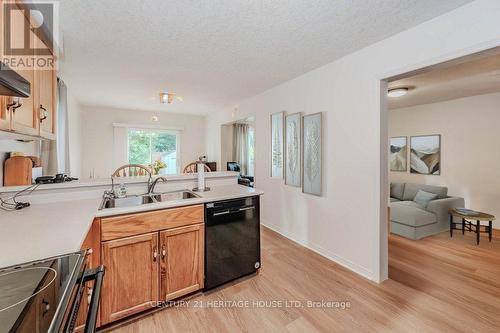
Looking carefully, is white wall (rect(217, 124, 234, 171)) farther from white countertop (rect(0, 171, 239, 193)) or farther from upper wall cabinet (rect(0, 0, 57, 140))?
upper wall cabinet (rect(0, 0, 57, 140))

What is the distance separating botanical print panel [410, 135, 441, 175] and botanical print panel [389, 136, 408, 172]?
0.47ft

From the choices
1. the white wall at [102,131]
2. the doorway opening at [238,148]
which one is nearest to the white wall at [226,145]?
the doorway opening at [238,148]

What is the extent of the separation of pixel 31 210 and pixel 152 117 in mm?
4650

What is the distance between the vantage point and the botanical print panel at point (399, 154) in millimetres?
5090

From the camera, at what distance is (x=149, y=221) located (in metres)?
1.70

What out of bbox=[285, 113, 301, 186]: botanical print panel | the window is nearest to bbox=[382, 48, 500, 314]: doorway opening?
bbox=[285, 113, 301, 186]: botanical print panel

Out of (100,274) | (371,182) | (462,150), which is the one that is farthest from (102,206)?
(462,150)

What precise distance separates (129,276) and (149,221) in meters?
0.42

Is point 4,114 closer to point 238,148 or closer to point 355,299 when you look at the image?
point 355,299

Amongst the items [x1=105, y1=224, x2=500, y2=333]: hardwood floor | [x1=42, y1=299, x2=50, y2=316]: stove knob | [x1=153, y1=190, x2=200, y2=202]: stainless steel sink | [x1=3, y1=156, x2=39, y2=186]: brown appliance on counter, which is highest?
[x1=3, y1=156, x2=39, y2=186]: brown appliance on counter

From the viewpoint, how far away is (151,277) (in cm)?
173

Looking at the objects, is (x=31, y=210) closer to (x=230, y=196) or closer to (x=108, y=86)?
(x=230, y=196)

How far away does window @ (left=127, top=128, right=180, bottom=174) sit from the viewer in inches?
224

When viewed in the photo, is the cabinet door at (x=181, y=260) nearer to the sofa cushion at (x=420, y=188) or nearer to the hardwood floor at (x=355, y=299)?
the hardwood floor at (x=355, y=299)
